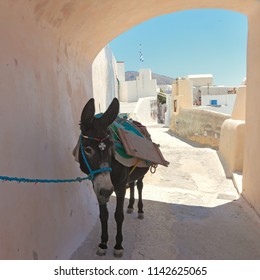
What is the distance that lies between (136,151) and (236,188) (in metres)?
3.82

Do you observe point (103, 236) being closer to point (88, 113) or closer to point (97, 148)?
point (97, 148)

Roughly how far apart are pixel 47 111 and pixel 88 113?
0.60 meters

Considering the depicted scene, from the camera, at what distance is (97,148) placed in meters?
2.23

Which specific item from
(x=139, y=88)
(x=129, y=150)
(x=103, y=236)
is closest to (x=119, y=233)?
(x=103, y=236)

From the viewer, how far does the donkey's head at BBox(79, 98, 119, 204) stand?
2156mm

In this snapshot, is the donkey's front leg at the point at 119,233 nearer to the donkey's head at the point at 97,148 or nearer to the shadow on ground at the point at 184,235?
the shadow on ground at the point at 184,235

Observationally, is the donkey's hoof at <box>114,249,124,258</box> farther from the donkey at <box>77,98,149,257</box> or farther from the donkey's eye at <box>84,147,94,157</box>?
the donkey's eye at <box>84,147,94,157</box>

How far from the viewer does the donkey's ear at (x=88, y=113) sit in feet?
7.41

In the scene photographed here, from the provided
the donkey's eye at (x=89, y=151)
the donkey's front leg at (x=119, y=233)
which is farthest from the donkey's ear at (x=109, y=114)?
the donkey's front leg at (x=119, y=233)

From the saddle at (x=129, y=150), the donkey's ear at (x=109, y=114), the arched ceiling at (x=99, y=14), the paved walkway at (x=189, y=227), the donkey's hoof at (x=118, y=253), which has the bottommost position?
the paved walkway at (x=189, y=227)

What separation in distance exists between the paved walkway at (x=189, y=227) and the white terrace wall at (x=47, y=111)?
15.6 inches

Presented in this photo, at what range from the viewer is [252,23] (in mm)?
4848

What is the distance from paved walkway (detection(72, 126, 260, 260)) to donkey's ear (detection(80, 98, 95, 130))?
1345mm

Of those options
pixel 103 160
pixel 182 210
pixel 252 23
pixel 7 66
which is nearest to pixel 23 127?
pixel 7 66
